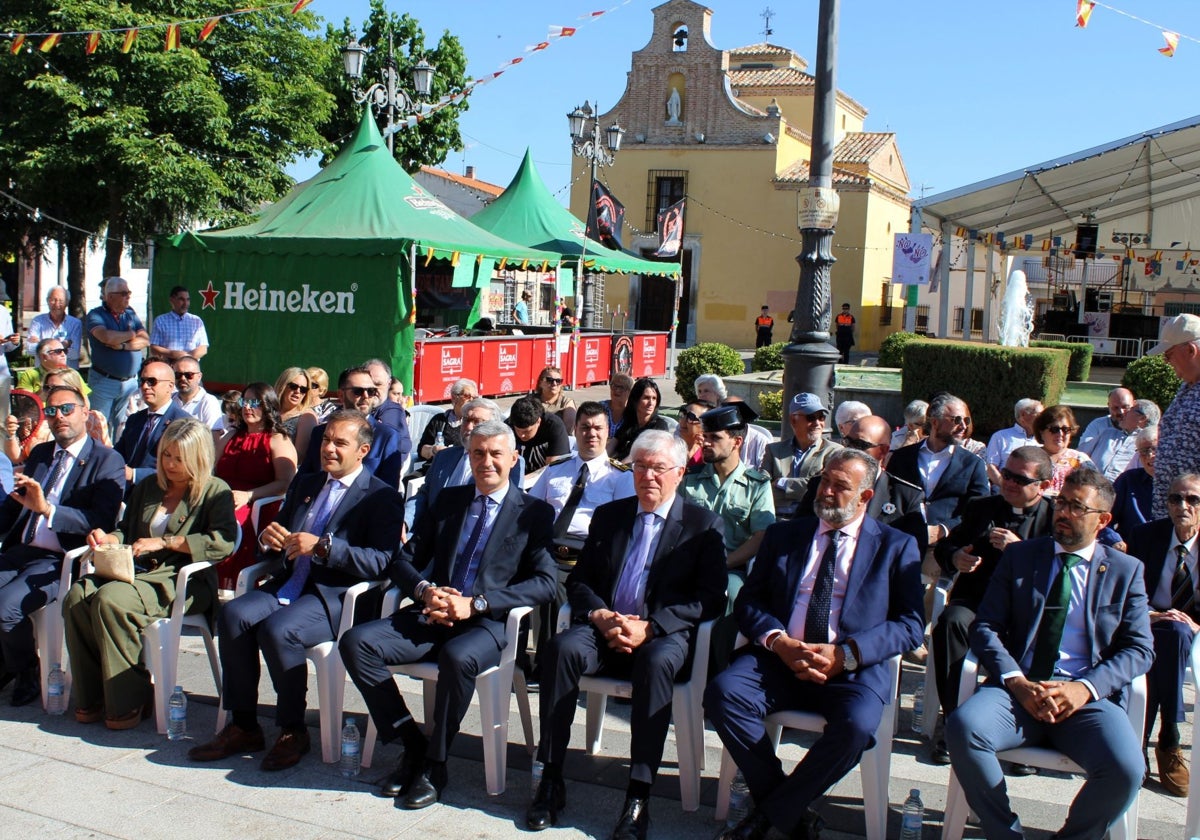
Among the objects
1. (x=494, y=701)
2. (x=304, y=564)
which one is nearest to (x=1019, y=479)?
(x=494, y=701)

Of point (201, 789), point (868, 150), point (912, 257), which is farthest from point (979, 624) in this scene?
point (868, 150)

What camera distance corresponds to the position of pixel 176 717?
15.8 feet

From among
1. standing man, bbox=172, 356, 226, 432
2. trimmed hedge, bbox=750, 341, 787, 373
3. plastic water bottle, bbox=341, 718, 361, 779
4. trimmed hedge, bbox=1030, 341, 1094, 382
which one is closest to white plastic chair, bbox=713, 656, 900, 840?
plastic water bottle, bbox=341, 718, 361, 779

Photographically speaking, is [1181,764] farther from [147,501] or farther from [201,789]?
[147,501]

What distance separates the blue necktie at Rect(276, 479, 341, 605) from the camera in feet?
16.2

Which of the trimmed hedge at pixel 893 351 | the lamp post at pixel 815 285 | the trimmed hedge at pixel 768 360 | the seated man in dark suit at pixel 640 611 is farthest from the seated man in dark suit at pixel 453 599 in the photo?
the trimmed hedge at pixel 893 351

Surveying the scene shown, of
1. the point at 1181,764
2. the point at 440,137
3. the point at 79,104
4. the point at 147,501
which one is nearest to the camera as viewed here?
the point at 1181,764

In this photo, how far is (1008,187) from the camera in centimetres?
1923

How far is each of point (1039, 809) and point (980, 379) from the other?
8654 millimetres

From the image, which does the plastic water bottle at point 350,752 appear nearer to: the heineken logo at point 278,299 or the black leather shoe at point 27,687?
the black leather shoe at point 27,687

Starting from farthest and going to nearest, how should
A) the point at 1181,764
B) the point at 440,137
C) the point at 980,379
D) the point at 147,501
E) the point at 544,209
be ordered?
the point at 440,137, the point at 544,209, the point at 980,379, the point at 147,501, the point at 1181,764

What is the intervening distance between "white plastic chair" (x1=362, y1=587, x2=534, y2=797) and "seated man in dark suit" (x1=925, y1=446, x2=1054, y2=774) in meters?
1.75

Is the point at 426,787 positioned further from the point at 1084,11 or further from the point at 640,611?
the point at 1084,11

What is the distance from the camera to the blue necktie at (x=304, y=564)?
4.94 m
